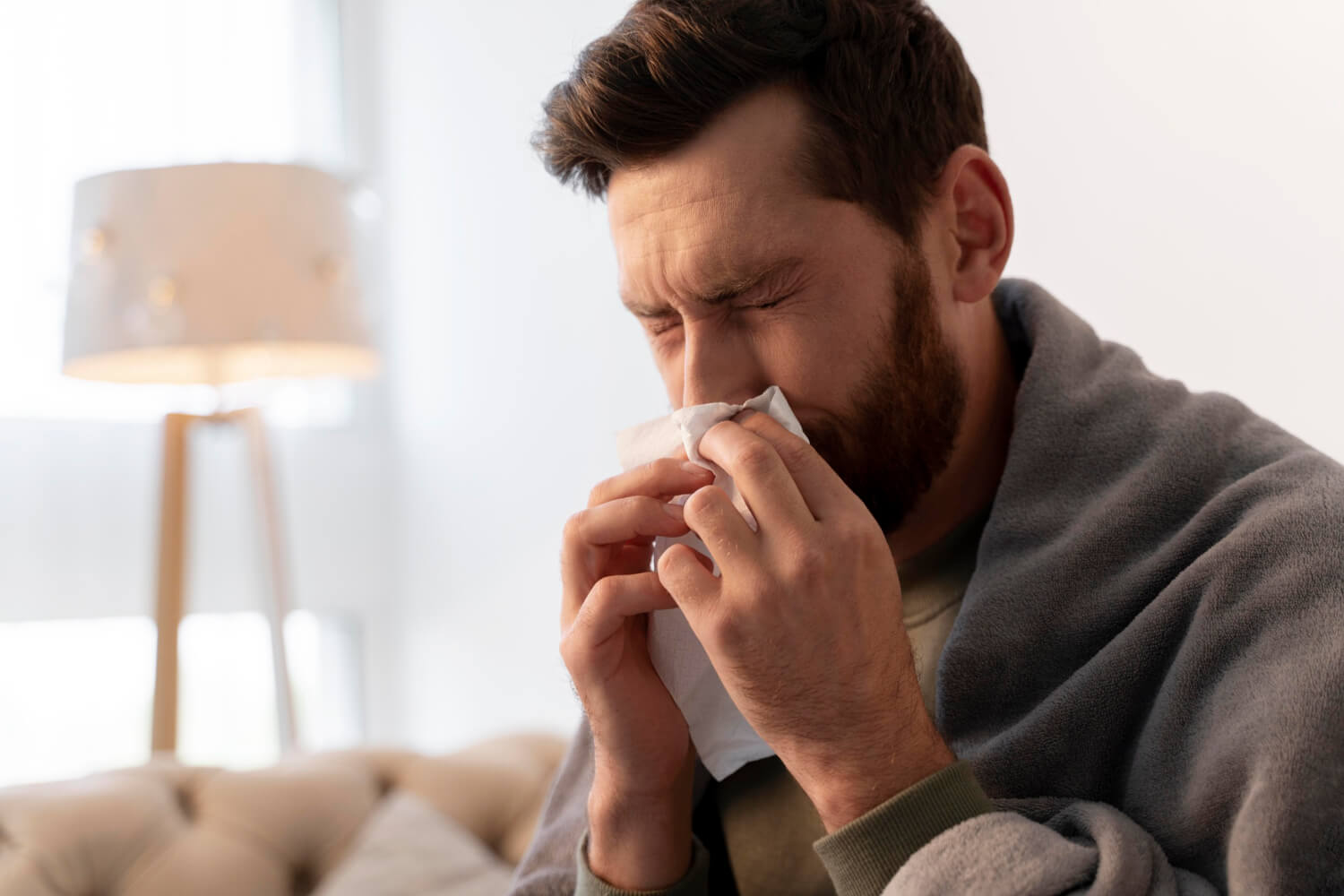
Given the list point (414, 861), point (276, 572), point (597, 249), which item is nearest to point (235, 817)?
point (414, 861)

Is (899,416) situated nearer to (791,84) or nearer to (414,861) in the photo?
(791,84)

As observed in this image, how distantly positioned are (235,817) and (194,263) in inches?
37.6

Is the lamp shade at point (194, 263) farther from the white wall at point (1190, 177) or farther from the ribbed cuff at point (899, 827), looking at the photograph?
the ribbed cuff at point (899, 827)

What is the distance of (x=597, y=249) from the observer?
8.07ft

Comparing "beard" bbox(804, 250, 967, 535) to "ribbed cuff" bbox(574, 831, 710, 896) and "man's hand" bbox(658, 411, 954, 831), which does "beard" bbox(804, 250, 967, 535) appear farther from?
"ribbed cuff" bbox(574, 831, 710, 896)

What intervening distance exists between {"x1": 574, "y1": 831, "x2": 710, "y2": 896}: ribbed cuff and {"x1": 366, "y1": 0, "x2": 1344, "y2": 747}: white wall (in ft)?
2.51

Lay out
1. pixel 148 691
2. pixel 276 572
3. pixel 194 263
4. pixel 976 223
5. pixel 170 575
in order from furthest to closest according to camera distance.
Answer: pixel 148 691 → pixel 276 572 → pixel 170 575 → pixel 194 263 → pixel 976 223

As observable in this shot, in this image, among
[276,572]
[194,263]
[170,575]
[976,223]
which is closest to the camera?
[976,223]

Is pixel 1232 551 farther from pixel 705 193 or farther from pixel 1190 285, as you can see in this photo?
pixel 1190 285

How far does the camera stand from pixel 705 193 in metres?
0.95

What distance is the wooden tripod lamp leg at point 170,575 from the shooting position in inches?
78.3

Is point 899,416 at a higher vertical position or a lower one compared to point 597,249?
lower

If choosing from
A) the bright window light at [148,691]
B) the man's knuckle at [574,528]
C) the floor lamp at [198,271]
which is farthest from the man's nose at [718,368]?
the bright window light at [148,691]

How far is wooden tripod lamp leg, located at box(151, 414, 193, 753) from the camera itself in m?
1.99
